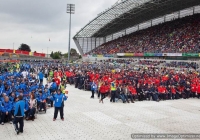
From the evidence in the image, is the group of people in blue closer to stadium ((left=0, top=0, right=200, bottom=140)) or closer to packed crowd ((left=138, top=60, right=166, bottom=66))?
stadium ((left=0, top=0, right=200, bottom=140))

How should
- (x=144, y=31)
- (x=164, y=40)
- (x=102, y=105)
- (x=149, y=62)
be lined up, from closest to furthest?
(x=102, y=105) < (x=149, y=62) < (x=164, y=40) < (x=144, y=31)

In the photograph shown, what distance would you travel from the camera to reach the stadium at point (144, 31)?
4028 centimetres

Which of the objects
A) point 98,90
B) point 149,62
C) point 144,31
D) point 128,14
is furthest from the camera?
point 144,31

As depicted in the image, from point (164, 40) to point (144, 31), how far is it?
11.3m

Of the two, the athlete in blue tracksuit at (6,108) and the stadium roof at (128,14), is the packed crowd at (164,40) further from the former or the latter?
the athlete in blue tracksuit at (6,108)

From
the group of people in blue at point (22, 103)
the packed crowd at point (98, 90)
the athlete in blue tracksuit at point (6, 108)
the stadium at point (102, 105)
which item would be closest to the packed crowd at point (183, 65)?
the stadium at point (102, 105)

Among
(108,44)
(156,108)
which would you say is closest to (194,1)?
(108,44)

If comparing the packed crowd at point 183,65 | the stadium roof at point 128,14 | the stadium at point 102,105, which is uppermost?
the stadium roof at point 128,14

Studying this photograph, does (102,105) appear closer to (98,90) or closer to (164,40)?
(98,90)

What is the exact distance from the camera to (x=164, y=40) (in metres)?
45.4

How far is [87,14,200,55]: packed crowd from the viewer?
39.7 metres

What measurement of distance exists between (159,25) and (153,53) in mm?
14889

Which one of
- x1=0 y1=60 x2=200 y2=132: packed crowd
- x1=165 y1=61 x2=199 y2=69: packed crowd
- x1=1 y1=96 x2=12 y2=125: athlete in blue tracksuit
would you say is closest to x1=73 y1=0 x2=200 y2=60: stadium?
x1=165 y1=61 x2=199 y2=69: packed crowd

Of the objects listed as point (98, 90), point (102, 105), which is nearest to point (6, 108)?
point (102, 105)
